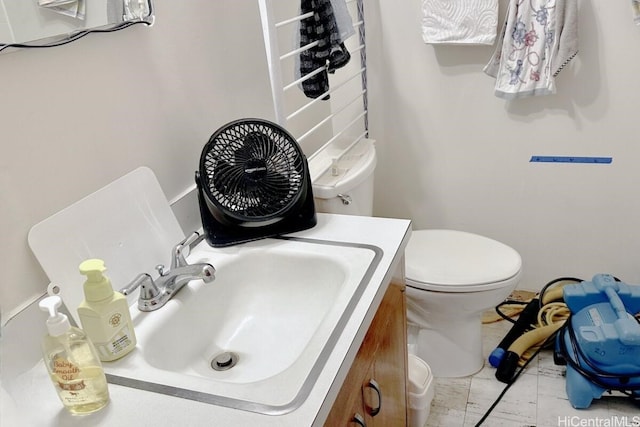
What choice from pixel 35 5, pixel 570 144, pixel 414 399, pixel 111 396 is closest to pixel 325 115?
pixel 570 144

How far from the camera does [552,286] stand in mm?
2275

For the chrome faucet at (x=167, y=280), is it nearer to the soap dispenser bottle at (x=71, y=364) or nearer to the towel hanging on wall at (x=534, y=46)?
the soap dispenser bottle at (x=71, y=364)

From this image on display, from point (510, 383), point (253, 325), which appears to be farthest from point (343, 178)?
point (510, 383)

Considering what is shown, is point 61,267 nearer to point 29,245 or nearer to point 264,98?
point 29,245

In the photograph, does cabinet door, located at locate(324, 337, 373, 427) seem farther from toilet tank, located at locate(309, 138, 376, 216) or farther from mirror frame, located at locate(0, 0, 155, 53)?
mirror frame, located at locate(0, 0, 155, 53)

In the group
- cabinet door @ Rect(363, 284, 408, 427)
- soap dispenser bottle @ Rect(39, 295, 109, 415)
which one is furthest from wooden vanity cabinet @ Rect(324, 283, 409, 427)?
soap dispenser bottle @ Rect(39, 295, 109, 415)

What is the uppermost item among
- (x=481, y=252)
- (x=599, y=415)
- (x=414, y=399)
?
(x=481, y=252)

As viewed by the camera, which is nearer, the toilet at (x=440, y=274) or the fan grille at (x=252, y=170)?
the fan grille at (x=252, y=170)

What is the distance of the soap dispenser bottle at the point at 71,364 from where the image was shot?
0.79 m

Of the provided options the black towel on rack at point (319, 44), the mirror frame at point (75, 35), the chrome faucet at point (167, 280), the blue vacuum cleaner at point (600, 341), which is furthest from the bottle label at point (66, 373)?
the blue vacuum cleaner at point (600, 341)

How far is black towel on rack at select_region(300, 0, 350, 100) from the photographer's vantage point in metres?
1.59

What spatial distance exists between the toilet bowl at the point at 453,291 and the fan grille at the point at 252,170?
67cm

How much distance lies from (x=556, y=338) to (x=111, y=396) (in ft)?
5.25

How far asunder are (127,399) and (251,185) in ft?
1.82
